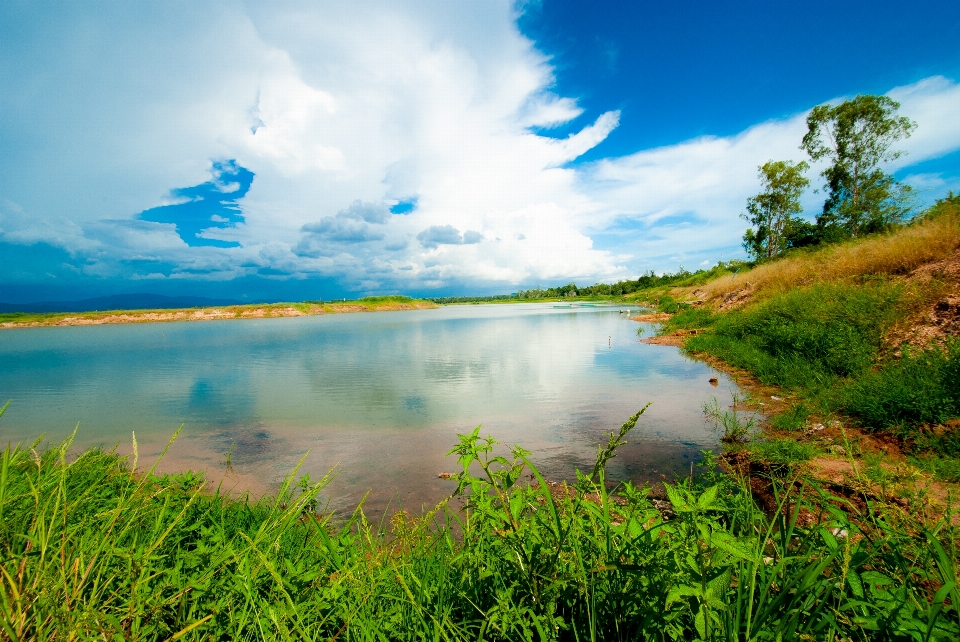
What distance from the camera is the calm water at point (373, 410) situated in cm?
612

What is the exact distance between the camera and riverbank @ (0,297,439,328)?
53625 millimetres

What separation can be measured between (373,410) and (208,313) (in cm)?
7409

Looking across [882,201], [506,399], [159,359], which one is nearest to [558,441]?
[506,399]

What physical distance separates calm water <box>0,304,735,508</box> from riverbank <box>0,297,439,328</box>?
164 feet

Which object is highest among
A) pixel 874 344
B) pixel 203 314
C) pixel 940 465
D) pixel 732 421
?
pixel 203 314

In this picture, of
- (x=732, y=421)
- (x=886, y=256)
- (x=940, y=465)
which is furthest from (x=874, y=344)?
(x=940, y=465)

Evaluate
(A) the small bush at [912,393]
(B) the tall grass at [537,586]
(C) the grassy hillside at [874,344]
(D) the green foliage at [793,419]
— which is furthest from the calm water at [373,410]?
(B) the tall grass at [537,586]

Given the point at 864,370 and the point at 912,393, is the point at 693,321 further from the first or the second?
the point at 912,393

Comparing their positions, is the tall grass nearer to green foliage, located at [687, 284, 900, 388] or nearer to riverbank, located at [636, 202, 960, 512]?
riverbank, located at [636, 202, 960, 512]


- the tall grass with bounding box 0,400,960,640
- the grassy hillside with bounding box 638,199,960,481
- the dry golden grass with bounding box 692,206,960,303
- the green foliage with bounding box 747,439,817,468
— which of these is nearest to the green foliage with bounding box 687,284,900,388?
the grassy hillside with bounding box 638,199,960,481

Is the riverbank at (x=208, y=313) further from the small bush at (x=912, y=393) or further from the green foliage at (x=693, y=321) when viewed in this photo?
the small bush at (x=912, y=393)

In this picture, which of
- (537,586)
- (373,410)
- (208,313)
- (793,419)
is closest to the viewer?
(537,586)

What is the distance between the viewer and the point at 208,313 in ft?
219

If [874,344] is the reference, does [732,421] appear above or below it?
below
